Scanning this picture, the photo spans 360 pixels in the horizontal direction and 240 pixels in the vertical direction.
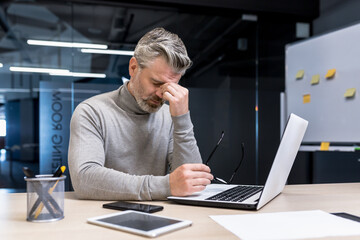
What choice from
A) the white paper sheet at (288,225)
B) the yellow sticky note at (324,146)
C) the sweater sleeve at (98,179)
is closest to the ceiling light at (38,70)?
the sweater sleeve at (98,179)

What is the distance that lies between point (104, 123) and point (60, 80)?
208 cm

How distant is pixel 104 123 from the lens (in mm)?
1311

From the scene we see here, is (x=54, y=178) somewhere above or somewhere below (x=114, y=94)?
below

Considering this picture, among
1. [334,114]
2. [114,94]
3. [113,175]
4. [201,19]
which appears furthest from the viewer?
[201,19]

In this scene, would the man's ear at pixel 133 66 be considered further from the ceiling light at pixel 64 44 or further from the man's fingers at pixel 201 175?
the ceiling light at pixel 64 44

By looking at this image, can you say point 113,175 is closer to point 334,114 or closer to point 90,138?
point 90,138

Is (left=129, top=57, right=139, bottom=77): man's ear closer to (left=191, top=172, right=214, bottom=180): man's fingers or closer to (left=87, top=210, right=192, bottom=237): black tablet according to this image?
(left=191, top=172, right=214, bottom=180): man's fingers

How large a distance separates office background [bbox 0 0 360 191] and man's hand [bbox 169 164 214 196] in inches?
94.5

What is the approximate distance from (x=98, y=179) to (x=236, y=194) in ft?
1.32

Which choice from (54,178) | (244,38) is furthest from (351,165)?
(54,178)

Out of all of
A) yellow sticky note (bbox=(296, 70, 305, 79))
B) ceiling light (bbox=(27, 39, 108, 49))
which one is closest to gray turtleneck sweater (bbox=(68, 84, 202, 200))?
yellow sticky note (bbox=(296, 70, 305, 79))

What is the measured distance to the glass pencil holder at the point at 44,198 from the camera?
0.72 m

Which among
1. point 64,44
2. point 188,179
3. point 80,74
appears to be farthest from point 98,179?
point 64,44

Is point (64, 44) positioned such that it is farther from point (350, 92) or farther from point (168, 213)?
point (168, 213)
